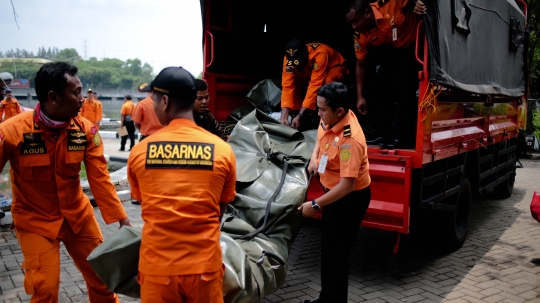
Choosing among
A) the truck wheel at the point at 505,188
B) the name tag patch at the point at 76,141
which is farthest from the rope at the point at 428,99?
the truck wheel at the point at 505,188

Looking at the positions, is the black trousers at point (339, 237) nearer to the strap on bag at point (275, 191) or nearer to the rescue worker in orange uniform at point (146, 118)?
the strap on bag at point (275, 191)

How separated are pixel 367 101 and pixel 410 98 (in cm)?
72

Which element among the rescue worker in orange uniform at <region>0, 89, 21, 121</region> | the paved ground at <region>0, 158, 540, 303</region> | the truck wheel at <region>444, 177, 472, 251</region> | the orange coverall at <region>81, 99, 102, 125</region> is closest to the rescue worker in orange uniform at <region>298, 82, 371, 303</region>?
the paved ground at <region>0, 158, 540, 303</region>

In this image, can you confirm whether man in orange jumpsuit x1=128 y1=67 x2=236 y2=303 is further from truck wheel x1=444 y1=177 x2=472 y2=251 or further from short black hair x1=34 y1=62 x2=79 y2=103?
truck wheel x1=444 y1=177 x2=472 y2=251

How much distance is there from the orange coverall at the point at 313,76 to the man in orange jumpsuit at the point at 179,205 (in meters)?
2.85

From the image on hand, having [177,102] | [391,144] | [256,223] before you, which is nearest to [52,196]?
[177,102]

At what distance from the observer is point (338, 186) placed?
2.98m

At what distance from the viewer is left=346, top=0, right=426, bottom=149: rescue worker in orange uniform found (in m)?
4.12

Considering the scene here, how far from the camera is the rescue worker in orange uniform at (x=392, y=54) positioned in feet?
13.5

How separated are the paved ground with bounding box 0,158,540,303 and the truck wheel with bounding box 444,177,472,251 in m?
0.14

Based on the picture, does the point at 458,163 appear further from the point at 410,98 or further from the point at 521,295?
the point at 521,295

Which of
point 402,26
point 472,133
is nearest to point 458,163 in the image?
point 472,133

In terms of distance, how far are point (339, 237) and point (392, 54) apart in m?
2.12

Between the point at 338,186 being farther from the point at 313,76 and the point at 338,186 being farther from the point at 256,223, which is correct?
the point at 313,76
